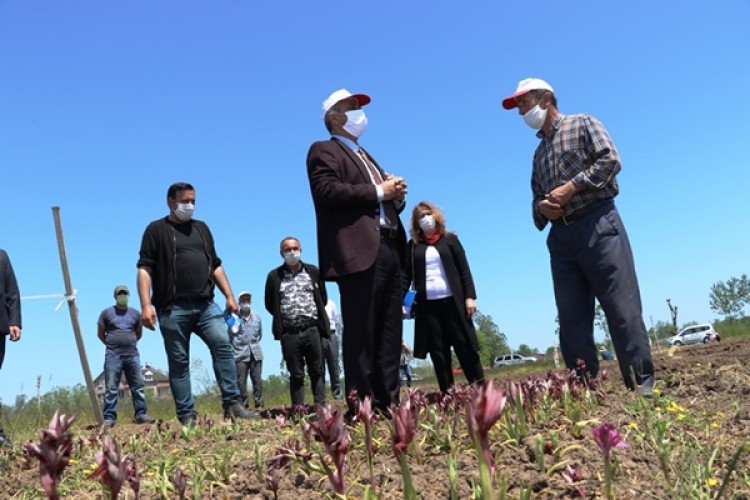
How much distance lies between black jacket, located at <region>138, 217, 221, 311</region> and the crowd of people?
1 centimetres

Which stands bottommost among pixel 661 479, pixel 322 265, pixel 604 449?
pixel 661 479

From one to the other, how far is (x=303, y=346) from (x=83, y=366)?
7.96 feet

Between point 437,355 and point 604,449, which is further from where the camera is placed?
point 437,355

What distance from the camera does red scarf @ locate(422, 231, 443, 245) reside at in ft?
19.0

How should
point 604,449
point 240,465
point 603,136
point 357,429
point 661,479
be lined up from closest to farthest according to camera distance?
point 604,449
point 661,479
point 240,465
point 357,429
point 603,136

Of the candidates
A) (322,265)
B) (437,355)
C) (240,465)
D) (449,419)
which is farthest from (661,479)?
(437,355)

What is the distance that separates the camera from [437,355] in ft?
18.0

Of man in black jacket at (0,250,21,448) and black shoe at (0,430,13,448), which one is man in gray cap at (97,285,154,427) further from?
black shoe at (0,430,13,448)

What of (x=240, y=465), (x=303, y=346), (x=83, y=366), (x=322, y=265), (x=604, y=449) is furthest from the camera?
(x=83, y=366)

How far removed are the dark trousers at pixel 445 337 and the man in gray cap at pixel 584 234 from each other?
1156mm

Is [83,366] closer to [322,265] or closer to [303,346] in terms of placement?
[303,346]

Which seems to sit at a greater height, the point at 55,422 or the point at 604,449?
the point at 55,422

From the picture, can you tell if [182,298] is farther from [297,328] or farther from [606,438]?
[606,438]

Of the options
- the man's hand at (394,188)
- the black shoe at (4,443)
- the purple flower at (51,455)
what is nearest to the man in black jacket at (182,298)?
the black shoe at (4,443)
